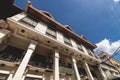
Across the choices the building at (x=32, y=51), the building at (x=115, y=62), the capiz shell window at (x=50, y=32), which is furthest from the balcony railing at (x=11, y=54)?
the building at (x=115, y=62)

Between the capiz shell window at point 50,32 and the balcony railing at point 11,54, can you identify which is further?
the capiz shell window at point 50,32

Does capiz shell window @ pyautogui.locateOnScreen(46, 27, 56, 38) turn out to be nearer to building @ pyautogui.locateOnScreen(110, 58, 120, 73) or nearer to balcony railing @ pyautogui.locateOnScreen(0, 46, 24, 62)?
balcony railing @ pyautogui.locateOnScreen(0, 46, 24, 62)

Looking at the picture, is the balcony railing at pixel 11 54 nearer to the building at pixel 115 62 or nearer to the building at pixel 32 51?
the building at pixel 32 51

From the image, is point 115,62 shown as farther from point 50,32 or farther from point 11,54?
point 11,54

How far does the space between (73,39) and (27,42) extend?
284 inches

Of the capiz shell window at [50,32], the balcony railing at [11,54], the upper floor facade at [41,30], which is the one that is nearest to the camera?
the balcony railing at [11,54]

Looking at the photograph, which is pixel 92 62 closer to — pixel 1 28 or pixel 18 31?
pixel 18 31

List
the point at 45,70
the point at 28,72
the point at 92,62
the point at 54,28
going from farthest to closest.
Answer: the point at 92,62, the point at 54,28, the point at 45,70, the point at 28,72

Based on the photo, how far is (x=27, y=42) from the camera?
31.9 ft

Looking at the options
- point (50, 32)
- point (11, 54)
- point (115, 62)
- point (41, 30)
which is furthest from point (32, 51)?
point (115, 62)

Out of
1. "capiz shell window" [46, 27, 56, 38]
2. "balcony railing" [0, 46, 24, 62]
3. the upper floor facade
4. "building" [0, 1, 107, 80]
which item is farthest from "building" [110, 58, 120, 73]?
"balcony railing" [0, 46, 24, 62]

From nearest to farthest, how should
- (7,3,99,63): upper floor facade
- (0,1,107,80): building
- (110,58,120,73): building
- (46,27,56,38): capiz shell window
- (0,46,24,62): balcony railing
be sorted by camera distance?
(0,1,107,80): building → (0,46,24,62): balcony railing → (7,3,99,63): upper floor facade → (46,27,56,38): capiz shell window → (110,58,120,73): building

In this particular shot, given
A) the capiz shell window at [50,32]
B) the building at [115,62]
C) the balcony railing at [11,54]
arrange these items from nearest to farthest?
the balcony railing at [11,54], the capiz shell window at [50,32], the building at [115,62]

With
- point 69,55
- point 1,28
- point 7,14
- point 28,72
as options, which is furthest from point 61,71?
point 7,14
